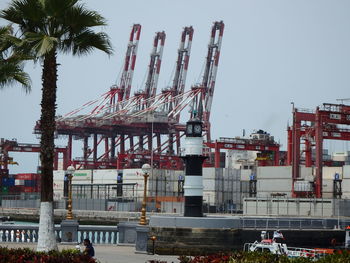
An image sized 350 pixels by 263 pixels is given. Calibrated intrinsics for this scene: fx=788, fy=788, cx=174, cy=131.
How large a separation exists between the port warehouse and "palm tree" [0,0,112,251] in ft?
181

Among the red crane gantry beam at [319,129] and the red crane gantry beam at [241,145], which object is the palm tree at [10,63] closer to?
the red crane gantry beam at [319,129]

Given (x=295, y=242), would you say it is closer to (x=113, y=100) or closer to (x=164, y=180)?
(x=164, y=180)

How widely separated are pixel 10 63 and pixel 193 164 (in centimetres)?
1483

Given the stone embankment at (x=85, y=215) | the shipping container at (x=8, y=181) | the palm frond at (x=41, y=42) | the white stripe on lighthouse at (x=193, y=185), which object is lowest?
the stone embankment at (x=85, y=215)

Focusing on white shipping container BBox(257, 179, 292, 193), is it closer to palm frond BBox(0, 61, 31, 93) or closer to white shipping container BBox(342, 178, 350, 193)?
white shipping container BBox(342, 178, 350, 193)

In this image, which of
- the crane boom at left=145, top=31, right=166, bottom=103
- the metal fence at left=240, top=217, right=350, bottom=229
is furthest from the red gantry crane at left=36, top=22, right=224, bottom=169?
the metal fence at left=240, top=217, right=350, bottom=229

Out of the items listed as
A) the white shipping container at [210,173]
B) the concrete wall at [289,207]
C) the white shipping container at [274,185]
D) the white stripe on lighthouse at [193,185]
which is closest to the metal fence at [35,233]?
the white stripe on lighthouse at [193,185]

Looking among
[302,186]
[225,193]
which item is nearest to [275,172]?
[302,186]

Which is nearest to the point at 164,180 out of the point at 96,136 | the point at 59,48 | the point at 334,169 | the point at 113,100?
the point at 334,169

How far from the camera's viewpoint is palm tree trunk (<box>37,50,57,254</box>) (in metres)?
21.4

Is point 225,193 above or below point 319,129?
below

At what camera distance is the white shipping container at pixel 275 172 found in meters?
96.5

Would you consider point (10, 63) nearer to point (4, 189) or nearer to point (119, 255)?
point (119, 255)

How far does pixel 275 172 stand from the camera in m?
97.6
